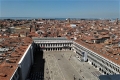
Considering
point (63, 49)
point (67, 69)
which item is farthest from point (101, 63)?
point (63, 49)

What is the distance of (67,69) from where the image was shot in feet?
210

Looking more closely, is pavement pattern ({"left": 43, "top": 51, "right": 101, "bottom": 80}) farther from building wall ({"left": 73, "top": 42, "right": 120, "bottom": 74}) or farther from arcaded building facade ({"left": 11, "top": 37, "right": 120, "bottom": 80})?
arcaded building facade ({"left": 11, "top": 37, "right": 120, "bottom": 80})

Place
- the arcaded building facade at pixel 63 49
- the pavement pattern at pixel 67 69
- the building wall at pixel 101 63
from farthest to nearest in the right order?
the pavement pattern at pixel 67 69 → the building wall at pixel 101 63 → the arcaded building facade at pixel 63 49

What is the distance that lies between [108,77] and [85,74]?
39.3m

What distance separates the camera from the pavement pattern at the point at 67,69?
5644 cm

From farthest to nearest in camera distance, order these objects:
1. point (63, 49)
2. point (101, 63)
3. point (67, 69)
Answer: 1. point (63, 49)
2. point (67, 69)
3. point (101, 63)

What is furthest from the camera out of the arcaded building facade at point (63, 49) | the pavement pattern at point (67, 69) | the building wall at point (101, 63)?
the pavement pattern at point (67, 69)

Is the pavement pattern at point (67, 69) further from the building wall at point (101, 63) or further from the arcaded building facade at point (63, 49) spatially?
the arcaded building facade at point (63, 49)

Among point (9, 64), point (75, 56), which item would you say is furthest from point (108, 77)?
point (75, 56)

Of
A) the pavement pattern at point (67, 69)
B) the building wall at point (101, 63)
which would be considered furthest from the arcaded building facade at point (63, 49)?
the pavement pattern at point (67, 69)

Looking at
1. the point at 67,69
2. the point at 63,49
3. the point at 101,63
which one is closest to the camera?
the point at 101,63

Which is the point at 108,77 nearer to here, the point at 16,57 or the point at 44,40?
the point at 16,57

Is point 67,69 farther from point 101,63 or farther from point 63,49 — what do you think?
point 63,49

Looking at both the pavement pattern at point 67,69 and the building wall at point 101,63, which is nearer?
the building wall at point 101,63
